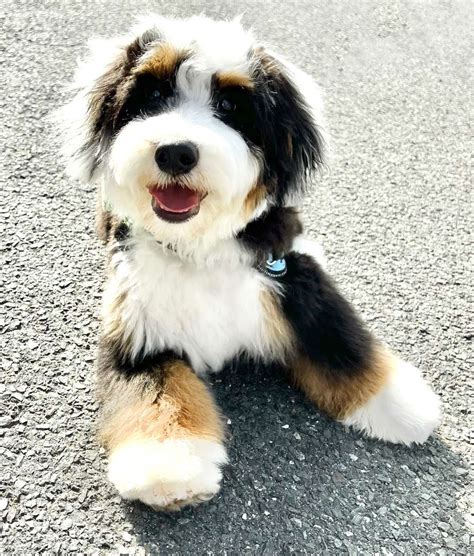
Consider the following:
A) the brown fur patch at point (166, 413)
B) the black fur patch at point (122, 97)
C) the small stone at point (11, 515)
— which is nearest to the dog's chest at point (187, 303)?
the brown fur patch at point (166, 413)

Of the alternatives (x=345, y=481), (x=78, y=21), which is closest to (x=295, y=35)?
(x=78, y=21)

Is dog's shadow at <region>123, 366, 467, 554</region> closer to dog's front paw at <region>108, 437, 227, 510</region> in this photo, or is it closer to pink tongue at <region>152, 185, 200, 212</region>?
dog's front paw at <region>108, 437, 227, 510</region>

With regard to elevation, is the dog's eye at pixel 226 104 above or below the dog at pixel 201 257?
above

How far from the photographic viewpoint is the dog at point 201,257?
2023 millimetres

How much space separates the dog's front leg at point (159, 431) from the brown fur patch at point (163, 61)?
91cm

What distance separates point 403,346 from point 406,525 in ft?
2.72

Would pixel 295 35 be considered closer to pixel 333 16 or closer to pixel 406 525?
pixel 333 16

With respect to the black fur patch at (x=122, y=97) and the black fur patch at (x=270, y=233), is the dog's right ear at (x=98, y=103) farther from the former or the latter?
the black fur patch at (x=270, y=233)

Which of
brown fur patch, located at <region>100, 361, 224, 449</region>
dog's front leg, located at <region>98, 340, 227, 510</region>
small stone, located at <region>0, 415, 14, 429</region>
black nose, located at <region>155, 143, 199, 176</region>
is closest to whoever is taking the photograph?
black nose, located at <region>155, 143, 199, 176</region>

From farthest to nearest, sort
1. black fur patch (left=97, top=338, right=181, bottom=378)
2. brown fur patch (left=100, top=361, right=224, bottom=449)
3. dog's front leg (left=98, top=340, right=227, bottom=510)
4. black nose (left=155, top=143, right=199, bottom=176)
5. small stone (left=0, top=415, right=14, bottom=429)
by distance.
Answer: small stone (left=0, top=415, right=14, bottom=429), black fur patch (left=97, top=338, right=181, bottom=378), brown fur patch (left=100, top=361, right=224, bottom=449), dog's front leg (left=98, top=340, right=227, bottom=510), black nose (left=155, top=143, right=199, bottom=176)

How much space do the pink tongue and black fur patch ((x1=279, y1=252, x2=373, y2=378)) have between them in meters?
0.51

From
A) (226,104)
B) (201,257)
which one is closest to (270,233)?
(201,257)

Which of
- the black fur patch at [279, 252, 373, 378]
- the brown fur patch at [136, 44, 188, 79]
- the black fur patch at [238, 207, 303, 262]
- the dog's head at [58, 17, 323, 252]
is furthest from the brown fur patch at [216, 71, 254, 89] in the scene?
the black fur patch at [279, 252, 373, 378]

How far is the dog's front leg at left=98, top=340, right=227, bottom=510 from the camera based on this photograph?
2008 mm
